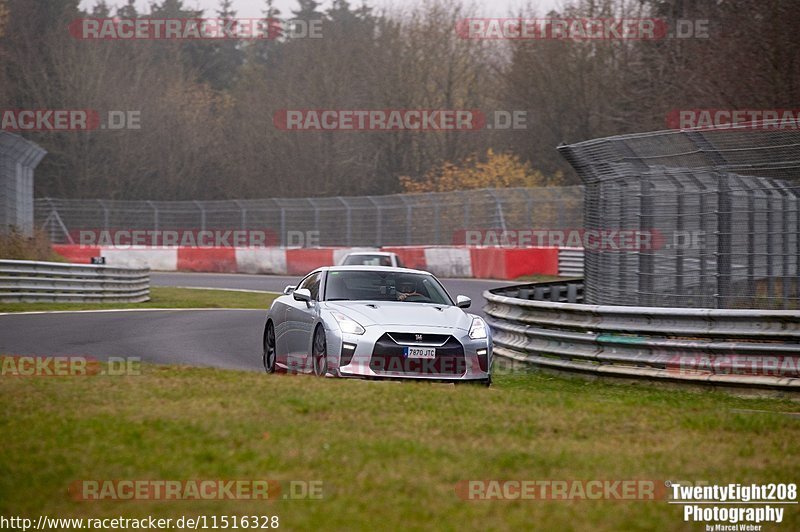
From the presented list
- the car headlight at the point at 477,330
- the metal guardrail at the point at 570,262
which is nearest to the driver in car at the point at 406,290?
the car headlight at the point at 477,330

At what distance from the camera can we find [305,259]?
129 ft

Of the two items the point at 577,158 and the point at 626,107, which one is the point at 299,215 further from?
the point at 577,158

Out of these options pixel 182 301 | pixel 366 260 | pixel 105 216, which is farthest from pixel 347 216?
pixel 366 260

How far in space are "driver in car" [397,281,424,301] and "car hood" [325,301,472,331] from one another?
364 millimetres

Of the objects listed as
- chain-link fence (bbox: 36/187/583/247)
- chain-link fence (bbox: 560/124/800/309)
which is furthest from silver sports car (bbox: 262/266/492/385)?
chain-link fence (bbox: 36/187/583/247)

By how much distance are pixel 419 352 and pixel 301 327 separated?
1780mm

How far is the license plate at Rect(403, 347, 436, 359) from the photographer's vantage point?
10281 mm

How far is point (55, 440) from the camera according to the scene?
6.79 meters

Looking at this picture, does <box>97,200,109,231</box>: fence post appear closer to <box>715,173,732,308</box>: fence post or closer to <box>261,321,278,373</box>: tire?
<box>261,321,278,373</box>: tire

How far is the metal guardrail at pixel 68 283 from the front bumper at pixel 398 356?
14318mm

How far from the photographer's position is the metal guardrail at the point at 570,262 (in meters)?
34.2

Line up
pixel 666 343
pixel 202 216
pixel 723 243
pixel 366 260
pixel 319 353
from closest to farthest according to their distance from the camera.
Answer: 1. pixel 319 353
2. pixel 666 343
3. pixel 723 243
4. pixel 366 260
5. pixel 202 216

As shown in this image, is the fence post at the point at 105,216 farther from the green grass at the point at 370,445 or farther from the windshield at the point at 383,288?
the green grass at the point at 370,445

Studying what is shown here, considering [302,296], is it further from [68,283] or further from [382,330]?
[68,283]
